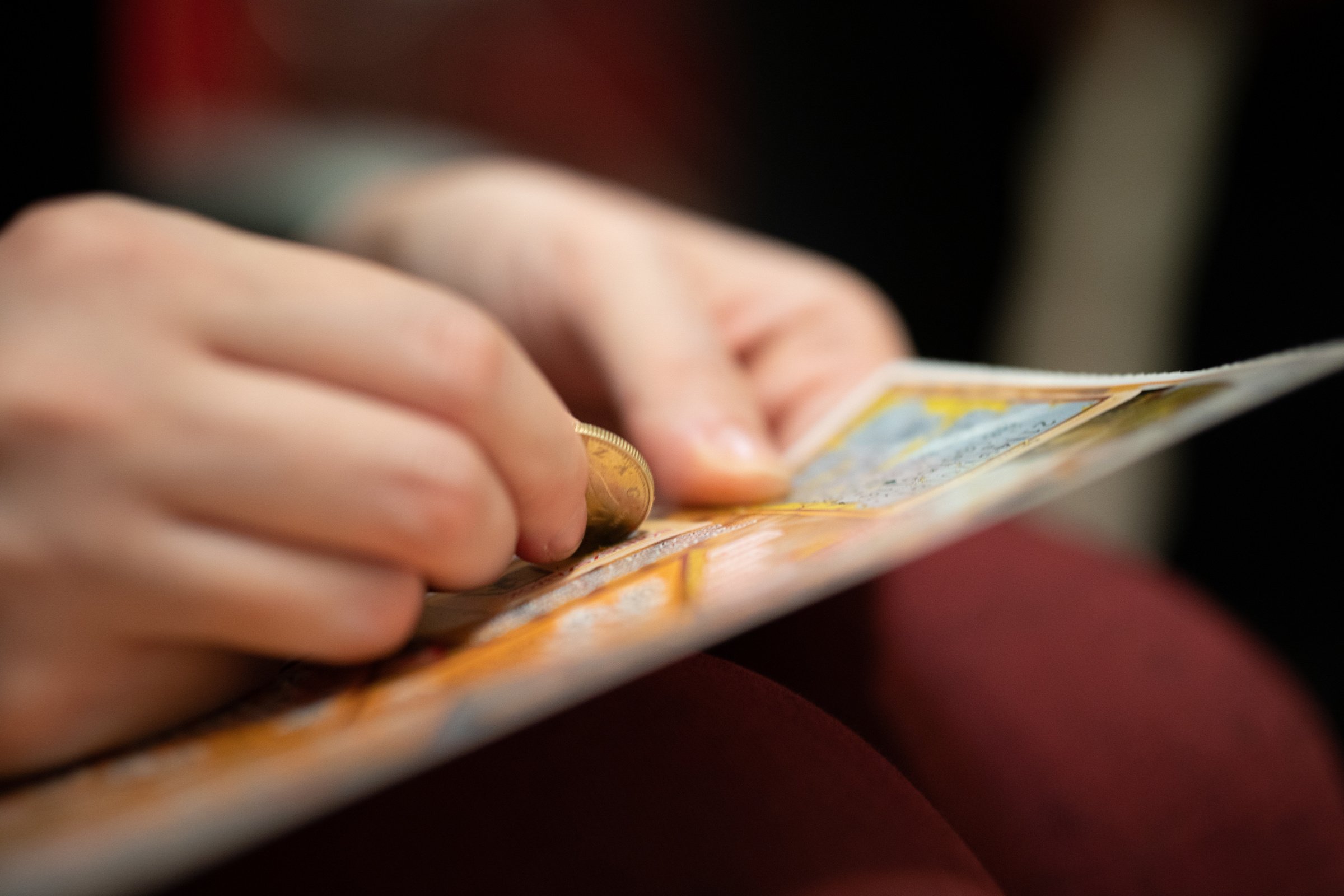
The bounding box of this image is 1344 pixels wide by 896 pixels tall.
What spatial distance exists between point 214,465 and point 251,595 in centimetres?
4

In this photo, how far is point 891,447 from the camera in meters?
0.53

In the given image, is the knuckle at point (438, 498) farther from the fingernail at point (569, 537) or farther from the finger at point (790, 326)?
the finger at point (790, 326)

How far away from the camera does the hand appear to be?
53 centimetres

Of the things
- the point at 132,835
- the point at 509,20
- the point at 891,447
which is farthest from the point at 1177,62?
the point at 132,835

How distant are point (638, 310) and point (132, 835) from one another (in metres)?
0.46

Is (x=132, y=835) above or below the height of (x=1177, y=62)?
below

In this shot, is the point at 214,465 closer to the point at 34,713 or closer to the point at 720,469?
the point at 34,713

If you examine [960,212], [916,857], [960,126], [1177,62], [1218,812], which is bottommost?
[1218,812]

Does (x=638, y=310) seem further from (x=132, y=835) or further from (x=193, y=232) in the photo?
(x=132, y=835)

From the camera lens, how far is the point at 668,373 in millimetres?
552

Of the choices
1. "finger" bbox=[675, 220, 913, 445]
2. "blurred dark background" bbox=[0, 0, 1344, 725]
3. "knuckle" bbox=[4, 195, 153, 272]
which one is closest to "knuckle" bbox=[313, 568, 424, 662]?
"knuckle" bbox=[4, 195, 153, 272]

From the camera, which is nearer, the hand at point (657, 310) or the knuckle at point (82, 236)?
the knuckle at point (82, 236)

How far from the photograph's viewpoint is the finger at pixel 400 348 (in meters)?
0.30

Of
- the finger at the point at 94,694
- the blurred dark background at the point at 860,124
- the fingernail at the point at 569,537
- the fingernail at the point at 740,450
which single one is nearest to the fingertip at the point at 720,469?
the fingernail at the point at 740,450
